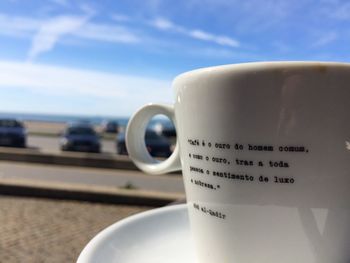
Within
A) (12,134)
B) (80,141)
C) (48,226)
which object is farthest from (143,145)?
(12,134)

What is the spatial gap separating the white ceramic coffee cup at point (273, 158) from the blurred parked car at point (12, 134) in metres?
16.0

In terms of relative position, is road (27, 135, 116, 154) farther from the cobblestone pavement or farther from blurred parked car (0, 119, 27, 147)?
the cobblestone pavement

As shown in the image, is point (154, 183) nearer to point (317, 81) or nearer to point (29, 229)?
point (29, 229)

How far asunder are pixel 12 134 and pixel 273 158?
16.4 m

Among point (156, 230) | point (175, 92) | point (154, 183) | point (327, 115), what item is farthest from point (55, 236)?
point (154, 183)

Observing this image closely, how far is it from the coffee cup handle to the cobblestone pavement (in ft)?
4.17

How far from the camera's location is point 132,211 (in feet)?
15.0

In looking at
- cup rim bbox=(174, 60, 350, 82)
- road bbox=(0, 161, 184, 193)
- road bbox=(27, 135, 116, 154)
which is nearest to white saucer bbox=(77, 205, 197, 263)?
cup rim bbox=(174, 60, 350, 82)

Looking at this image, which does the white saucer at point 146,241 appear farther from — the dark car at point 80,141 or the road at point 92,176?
the dark car at point 80,141

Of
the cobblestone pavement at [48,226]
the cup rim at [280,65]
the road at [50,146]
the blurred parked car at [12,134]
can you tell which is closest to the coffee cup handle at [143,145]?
A: the cup rim at [280,65]

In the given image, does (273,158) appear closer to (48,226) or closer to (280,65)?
A: (280,65)

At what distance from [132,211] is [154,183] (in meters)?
4.04

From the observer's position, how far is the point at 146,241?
1.00 meters

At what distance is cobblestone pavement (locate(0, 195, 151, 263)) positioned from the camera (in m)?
2.84
